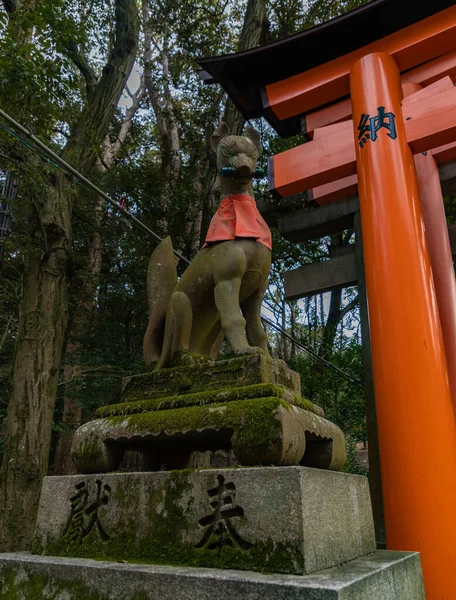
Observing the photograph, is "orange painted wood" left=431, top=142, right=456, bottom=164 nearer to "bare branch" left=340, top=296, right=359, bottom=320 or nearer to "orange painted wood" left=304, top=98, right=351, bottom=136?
"orange painted wood" left=304, top=98, right=351, bottom=136

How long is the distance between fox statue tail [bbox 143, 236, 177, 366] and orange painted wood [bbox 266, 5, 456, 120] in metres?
2.92

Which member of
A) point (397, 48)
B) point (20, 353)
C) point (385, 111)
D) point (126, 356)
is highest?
point (397, 48)

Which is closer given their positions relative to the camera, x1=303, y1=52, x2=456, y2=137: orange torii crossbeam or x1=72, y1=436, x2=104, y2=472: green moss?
x1=72, y1=436, x2=104, y2=472: green moss

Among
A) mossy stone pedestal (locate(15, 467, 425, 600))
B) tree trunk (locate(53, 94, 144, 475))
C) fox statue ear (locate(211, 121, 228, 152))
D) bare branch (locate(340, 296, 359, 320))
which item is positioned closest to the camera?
mossy stone pedestal (locate(15, 467, 425, 600))

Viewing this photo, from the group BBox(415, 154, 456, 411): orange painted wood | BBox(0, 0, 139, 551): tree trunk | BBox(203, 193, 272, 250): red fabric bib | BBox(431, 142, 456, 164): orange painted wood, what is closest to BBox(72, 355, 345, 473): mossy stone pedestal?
BBox(203, 193, 272, 250): red fabric bib

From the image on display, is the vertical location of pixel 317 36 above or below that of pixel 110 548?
above

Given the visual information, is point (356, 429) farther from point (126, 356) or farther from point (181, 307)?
point (181, 307)

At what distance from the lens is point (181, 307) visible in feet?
8.43

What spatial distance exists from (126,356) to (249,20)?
5.86m

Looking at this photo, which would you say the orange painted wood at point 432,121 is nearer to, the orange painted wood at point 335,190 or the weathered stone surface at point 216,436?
the orange painted wood at point 335,190

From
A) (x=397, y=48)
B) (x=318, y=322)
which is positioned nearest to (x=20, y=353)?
(x=397, y=48)

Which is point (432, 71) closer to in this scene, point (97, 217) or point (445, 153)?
point (445, 153)

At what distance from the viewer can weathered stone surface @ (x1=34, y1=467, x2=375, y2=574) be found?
157 cm

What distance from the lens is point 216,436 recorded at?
205 centimetres
